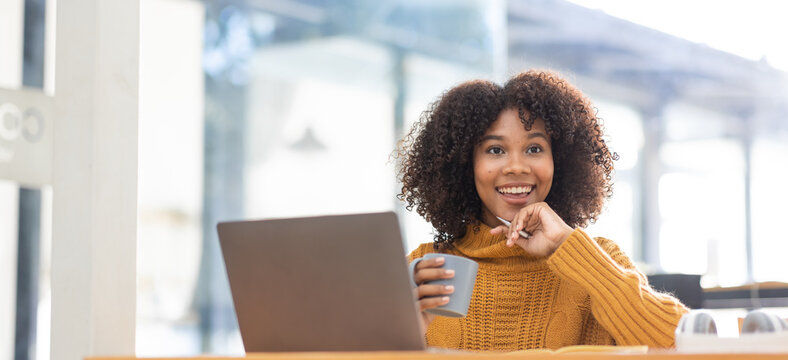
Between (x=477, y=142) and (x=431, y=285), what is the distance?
0.67m

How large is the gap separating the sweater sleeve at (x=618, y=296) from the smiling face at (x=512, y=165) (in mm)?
243

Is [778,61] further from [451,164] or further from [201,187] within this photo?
[451,164]

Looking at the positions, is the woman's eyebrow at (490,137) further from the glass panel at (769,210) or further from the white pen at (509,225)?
the glass panel at (769,210)

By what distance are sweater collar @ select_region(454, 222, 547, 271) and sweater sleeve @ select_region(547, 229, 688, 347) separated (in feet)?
0.76

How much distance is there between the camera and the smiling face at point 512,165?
67.8 inches

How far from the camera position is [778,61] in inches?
208

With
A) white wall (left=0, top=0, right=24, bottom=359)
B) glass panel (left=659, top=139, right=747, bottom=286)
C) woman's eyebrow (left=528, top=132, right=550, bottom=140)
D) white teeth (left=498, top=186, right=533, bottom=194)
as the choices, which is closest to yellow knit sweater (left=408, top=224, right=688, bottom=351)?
white teeth (left=498, top=186, right=533, bottom=194)

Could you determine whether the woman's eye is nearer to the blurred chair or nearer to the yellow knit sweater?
the yellow knit sweater

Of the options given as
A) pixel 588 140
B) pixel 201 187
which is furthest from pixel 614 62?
pixel 588 140

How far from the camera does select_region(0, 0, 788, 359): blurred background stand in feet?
12.7

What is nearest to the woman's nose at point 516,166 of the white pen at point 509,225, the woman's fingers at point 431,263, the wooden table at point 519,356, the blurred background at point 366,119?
the white pen at point 509,225

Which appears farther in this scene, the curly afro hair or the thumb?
the curly afro hair

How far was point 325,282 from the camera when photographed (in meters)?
0.98

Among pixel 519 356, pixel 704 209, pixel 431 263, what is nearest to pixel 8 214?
pixel 431 263
